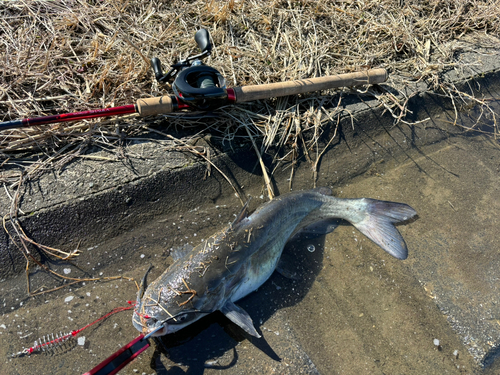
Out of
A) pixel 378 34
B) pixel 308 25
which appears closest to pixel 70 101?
pixel 308 25

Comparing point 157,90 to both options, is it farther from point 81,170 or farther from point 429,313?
point 429,313

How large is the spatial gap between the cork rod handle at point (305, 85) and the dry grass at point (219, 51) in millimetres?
248

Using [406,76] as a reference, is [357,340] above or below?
below

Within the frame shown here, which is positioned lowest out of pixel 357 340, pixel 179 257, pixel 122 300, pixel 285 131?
pixel 357 340

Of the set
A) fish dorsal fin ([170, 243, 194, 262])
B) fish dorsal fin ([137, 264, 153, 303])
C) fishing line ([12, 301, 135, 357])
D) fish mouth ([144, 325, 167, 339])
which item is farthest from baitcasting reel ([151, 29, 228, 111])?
fishing line ([12, 301, 135, 357])

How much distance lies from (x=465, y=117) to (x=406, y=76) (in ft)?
3.32

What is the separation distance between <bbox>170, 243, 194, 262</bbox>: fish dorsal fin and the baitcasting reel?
1.37 metres

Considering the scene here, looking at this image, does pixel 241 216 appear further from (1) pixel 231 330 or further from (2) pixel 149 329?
(2) pixel 149 329

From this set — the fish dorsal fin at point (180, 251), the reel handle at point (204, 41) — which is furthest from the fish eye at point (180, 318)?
the reel handle at point (204, 41)

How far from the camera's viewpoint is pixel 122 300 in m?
2.83

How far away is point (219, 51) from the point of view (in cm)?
416

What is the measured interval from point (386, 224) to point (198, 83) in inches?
95.4

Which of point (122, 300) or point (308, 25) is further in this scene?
point (308, 25)

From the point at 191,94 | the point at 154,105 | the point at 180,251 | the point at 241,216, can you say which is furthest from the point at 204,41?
the point at 180,251
